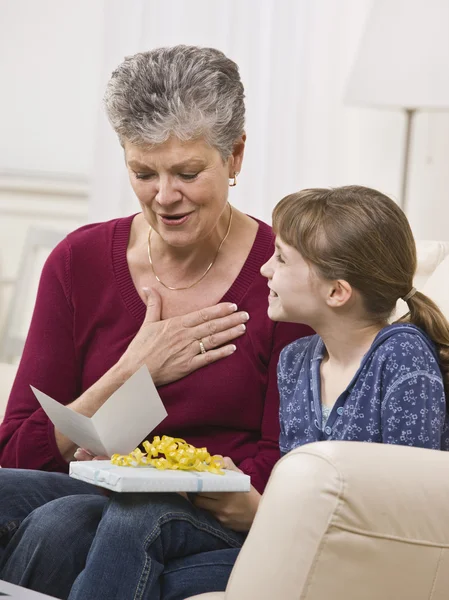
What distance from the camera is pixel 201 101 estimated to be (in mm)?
1653

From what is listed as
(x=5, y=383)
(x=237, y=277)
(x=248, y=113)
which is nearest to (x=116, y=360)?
(x=237, y=277)

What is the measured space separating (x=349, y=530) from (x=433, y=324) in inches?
20.3

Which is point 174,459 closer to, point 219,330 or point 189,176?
point 219,330

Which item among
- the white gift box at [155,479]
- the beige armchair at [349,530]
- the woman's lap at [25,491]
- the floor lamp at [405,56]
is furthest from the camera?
the floor lamp at [405,56]

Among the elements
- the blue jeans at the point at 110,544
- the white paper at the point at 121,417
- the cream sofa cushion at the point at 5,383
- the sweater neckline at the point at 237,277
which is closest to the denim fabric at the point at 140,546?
the blue jeans at the point at 110,544

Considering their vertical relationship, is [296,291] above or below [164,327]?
above

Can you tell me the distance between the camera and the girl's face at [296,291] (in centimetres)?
160

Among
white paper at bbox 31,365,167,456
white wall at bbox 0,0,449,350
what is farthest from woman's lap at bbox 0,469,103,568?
white wall at bbox 0,0,449,350

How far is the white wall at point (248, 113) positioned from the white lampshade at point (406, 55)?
40cm

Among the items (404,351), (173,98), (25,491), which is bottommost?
(25,491)

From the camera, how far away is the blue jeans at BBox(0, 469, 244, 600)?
4.32ft

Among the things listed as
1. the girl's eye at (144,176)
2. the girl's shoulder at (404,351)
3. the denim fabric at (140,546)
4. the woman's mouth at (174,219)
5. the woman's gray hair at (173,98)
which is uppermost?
the woman's gray hair at (173,98)

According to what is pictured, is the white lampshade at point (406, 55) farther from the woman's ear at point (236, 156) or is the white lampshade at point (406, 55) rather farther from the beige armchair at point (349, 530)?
the beige armchair at point (349, 530)

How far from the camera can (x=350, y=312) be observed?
1600 millimetres
